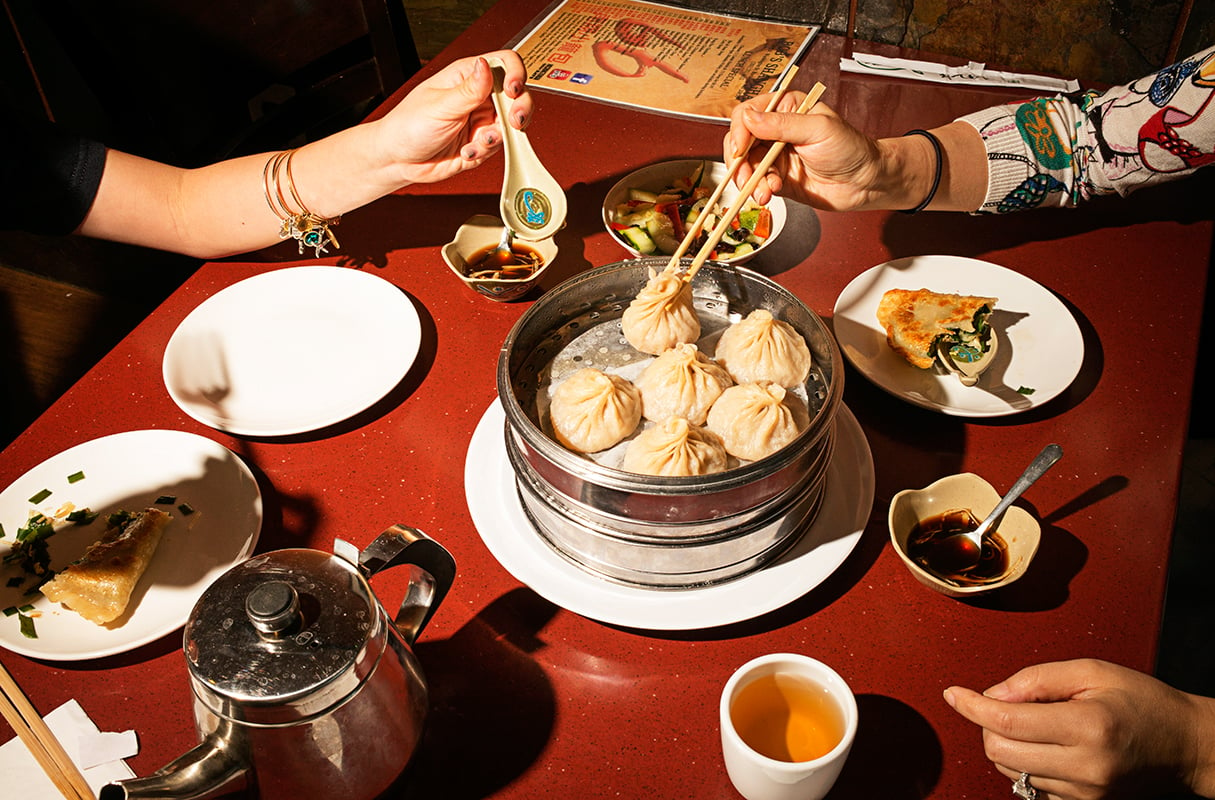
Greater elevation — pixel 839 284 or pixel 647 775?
pixel 839 284

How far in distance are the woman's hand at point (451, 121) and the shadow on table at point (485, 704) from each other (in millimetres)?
1094

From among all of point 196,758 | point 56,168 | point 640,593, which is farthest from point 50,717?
point 56,168

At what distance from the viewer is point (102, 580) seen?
4.58 feet

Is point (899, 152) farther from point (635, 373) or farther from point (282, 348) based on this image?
point (282, 348)

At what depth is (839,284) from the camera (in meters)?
2.09

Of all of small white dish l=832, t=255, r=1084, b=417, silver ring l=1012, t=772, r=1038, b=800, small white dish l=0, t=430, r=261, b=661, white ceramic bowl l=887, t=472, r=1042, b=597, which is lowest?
silver ring l=1012, t=772, r=1038, b=800

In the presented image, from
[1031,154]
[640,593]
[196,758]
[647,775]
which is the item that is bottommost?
[647,775]

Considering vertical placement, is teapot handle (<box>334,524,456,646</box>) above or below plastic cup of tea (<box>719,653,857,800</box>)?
above

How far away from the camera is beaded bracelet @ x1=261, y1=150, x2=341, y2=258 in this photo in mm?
2080

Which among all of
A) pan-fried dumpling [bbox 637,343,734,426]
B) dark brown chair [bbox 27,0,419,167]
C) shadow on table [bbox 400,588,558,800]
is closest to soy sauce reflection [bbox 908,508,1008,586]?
pan-fried dumpling [bbox 637,343,734,426]

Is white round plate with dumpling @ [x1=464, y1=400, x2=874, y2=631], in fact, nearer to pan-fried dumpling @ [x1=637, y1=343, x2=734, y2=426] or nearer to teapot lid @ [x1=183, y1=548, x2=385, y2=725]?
pan-fried dumpling @ [x1=637, y1=343, x2=734, y2=426]

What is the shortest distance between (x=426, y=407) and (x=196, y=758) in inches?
37.0

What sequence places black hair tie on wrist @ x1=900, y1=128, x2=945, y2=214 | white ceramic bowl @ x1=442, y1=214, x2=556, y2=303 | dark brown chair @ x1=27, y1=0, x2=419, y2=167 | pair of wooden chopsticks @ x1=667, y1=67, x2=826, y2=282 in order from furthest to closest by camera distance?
1. dark brown chair @ x1=27, y1=0, x2=419, y2=167
2. black hair tie on wrist @ x1=900, y1=128, x2=945, y2=214
3. white ceramic bowl @ x1=442, y1=214, x2=556, y2=303
4. pair of wooden chopsticks @ x1=667, y1=67, x2=826, y2=282

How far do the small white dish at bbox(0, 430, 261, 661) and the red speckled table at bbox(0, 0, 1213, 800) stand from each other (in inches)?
2.6
